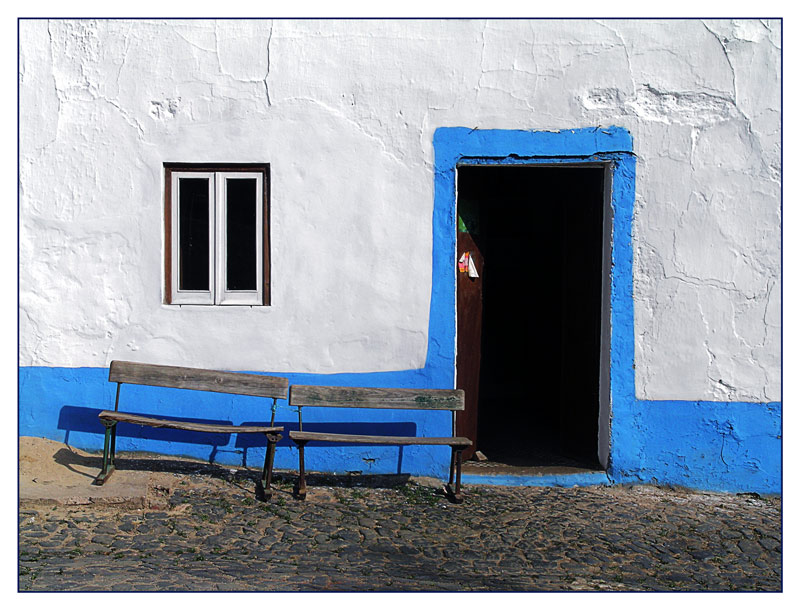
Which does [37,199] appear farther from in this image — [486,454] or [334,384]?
[486,454]

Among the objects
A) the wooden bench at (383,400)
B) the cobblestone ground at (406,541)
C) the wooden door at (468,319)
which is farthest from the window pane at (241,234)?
the wooden door at (468,319)

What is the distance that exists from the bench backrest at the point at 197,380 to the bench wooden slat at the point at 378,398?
0.77 feet

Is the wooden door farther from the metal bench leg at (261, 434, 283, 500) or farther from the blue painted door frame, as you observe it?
the metal bench leg at (261, 434, 283, 500)

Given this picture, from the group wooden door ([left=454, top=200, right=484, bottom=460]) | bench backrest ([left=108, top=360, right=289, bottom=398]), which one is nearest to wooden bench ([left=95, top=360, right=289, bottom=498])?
bench backrest ([left=108, top=360, right=289, bottom=398])

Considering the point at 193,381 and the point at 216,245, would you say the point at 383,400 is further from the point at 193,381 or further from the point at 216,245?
the point at 216,245

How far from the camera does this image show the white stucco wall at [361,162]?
5812 mm

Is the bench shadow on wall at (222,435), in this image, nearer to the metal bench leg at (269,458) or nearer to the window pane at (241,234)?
the metal bench leg at (269,458)

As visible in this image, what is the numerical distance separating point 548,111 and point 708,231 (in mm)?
1497

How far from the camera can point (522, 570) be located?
4293mm

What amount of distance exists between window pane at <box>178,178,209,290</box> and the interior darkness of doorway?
2.07m

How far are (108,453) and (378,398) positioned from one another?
6.51ft

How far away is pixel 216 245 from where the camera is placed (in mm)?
5984

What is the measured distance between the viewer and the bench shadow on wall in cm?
593

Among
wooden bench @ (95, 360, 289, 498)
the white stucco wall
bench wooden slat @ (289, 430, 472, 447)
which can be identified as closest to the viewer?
bench wooden slat @ (289, 430, 472, 447)
